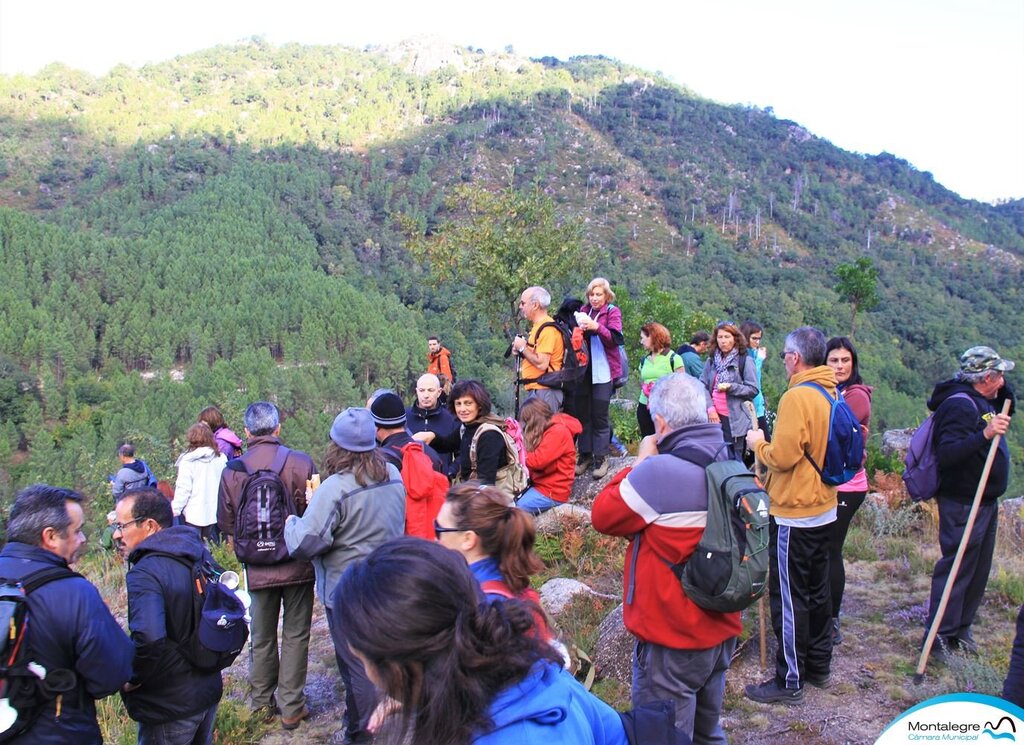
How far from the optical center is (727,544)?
97.3 inches

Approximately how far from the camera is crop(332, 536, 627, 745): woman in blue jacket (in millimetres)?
1211

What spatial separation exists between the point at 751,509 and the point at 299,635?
8.34 ft

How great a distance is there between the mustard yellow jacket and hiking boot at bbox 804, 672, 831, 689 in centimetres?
102

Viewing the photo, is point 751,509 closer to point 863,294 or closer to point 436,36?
point 863,294

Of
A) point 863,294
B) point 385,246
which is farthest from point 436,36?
point 863,294

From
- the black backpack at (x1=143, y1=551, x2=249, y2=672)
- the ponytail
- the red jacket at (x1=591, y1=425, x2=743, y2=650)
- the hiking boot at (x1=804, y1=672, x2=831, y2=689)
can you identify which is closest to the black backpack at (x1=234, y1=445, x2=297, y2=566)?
the black backpack at (x1=143, y1=551, x2=249, y2=672)

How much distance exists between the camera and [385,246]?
9950 centimetres

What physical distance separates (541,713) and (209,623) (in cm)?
181

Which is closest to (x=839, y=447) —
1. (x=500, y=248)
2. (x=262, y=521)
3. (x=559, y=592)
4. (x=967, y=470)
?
(x=967, y=470)

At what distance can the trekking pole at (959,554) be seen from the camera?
11.5 feet

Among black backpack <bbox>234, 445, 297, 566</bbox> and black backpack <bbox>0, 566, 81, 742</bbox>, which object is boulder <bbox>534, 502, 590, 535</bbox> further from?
black backpack <bbox>0, 566, 81, 742</bbox>

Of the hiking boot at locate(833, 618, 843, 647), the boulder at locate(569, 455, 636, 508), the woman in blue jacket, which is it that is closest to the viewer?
the woman in blue jacket

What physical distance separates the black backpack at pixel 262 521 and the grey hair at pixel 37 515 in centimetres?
106

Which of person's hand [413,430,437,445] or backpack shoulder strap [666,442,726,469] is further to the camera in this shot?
person's hand [413,430,437,445]
